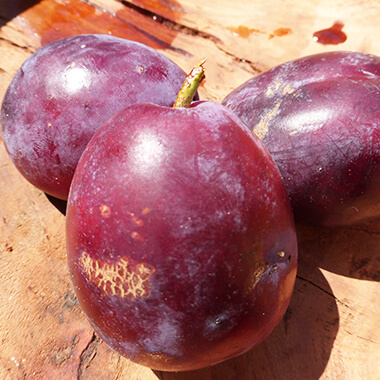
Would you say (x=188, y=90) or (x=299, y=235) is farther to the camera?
(x=299, y=235)

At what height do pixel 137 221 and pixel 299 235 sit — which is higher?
pixel 137 221

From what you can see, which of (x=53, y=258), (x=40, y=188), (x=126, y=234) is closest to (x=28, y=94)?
(x=40, y=188)

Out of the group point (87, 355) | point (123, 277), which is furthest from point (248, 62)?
point (87, 355)

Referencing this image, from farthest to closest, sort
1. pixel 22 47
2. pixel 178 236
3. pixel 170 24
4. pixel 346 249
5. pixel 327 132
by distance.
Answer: pixel 170 24 → pixel 22 47 → pixel 346 249 → pixel 327 132 → pixel 178 236

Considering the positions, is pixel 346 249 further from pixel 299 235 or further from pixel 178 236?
pixel 178 236

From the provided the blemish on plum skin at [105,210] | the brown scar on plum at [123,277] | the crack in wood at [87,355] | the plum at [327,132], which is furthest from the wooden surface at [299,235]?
the blemish on plum skin at [105,210]

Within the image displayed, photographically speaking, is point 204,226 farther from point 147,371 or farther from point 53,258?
point 53,258

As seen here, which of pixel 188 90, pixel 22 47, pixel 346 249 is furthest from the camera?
pixel 22 47

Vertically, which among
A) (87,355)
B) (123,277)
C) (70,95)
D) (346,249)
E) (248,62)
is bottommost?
(87,355)
